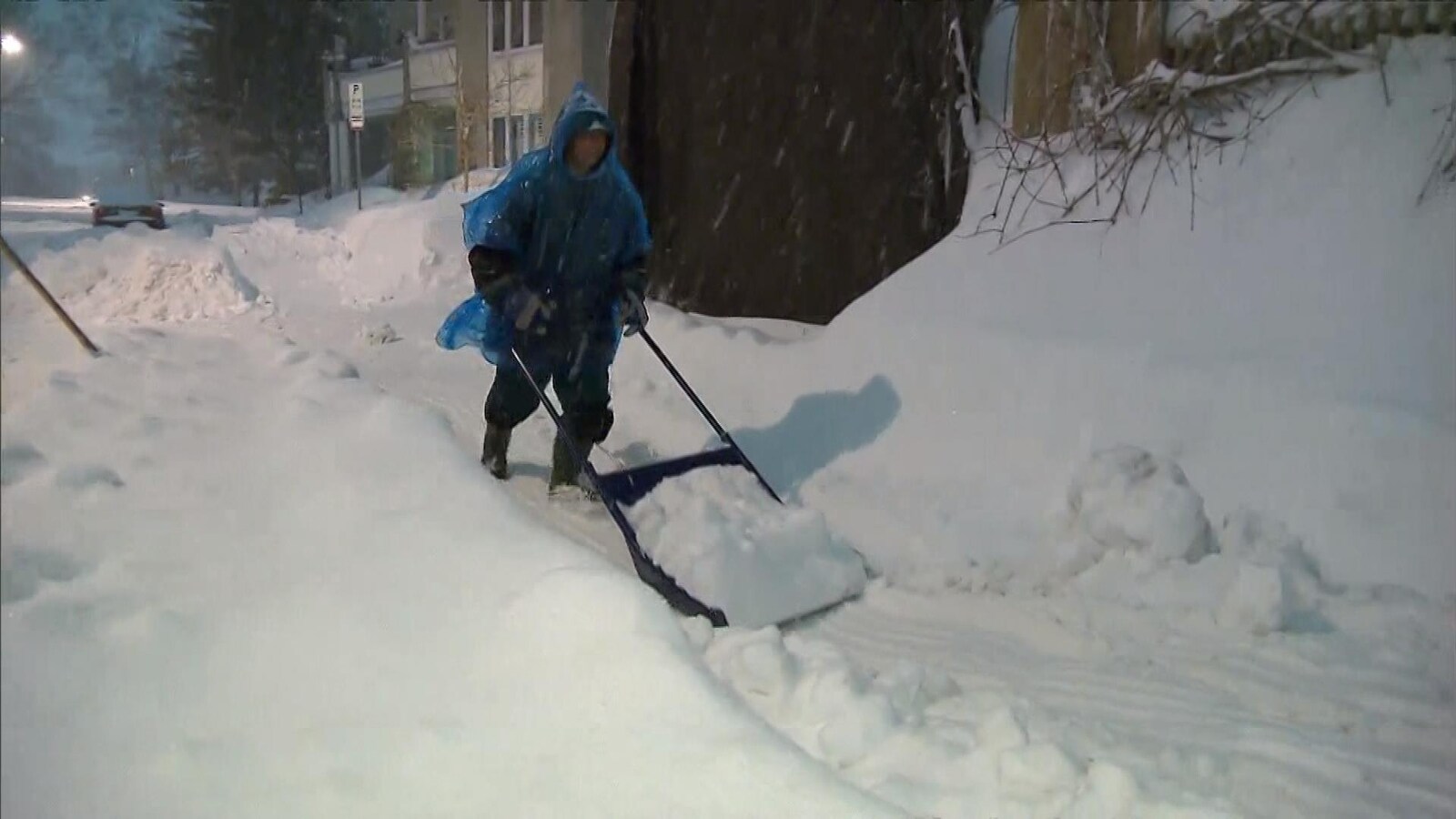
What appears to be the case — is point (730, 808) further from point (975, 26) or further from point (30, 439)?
point (975, 26)

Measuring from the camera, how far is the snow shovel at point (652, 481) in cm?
188

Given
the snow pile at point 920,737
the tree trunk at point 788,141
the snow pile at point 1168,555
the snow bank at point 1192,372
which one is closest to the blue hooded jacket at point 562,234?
the tree trunk at point 788,141

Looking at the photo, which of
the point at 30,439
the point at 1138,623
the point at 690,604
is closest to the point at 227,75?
the point at 30,439

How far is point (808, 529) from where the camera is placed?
228 centimetres

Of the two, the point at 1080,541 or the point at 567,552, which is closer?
the point at 567,552

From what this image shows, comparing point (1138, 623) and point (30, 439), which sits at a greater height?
point (30, 439)

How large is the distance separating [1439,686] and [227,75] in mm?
2237

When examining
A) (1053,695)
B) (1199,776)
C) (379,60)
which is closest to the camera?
(379,60)

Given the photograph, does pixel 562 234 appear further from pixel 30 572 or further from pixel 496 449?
pixel 30 572

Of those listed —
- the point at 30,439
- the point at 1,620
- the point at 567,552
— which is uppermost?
the point at 30,439

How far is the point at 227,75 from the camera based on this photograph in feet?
3.39

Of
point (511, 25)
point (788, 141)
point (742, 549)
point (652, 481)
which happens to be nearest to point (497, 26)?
point (511, 25)

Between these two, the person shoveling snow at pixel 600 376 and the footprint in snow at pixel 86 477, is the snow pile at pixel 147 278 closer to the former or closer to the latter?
the footprint in snow at pixel 86 477

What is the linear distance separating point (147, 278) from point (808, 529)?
1567 mm
